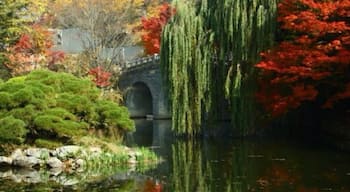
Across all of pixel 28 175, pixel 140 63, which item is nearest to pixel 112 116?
pixel 28 175

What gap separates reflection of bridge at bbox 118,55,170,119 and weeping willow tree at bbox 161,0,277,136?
14.7 metres

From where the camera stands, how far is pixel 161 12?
36.6 meters

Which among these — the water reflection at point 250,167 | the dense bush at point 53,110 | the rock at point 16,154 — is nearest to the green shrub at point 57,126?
the dense bush at point 53,110

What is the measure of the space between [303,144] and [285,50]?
3137 millimetres

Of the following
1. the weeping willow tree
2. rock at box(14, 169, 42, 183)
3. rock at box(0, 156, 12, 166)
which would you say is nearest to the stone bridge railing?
the weeping willow tree

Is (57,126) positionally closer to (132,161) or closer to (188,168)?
(132,161)

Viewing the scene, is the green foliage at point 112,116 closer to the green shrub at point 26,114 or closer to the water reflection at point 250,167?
the water reflection at point 250,167

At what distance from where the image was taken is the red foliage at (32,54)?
2752cm

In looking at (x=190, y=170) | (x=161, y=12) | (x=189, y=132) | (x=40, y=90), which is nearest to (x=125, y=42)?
(x=161, y=12)

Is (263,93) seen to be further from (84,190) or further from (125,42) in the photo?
(125,42)

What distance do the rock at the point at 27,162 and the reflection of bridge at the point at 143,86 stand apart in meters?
20.6

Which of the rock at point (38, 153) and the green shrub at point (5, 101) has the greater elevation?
the green shrub at point (5, 101)

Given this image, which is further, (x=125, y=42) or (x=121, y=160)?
(x=125, y=42)

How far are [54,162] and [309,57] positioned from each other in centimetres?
792
